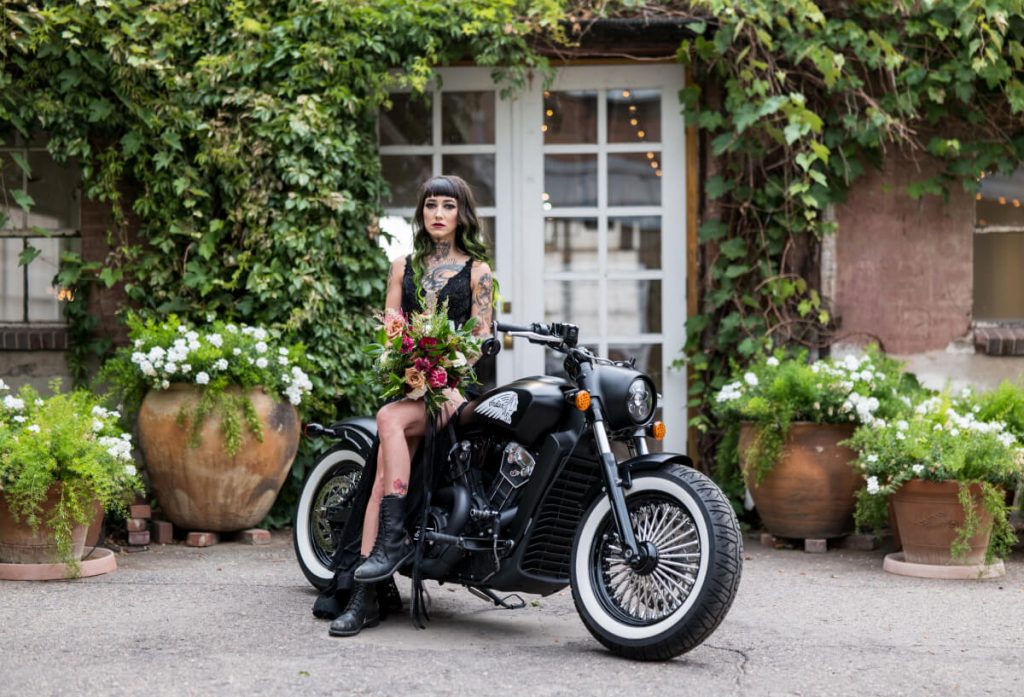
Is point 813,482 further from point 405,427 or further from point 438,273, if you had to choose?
point 405,427

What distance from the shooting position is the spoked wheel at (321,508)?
18.1 feet

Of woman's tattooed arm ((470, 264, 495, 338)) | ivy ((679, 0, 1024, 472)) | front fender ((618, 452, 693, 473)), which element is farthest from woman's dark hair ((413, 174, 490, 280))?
ivy ((679, 0, 1024, 472))

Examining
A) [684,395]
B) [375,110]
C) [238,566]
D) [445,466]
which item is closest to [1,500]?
[238,566]

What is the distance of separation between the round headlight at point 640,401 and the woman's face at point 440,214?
1.08m

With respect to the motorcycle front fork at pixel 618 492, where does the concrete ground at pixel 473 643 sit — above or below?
below

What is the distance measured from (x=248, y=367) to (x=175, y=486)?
2.51ft

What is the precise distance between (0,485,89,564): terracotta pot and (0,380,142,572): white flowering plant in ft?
0.08

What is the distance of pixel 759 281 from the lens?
800 cm

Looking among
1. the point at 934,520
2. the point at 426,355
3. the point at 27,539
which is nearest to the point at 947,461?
the point at 934,520

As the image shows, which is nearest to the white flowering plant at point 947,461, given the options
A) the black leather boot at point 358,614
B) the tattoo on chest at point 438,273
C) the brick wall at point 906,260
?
the brick wall at point 906,260

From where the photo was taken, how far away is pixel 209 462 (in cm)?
689

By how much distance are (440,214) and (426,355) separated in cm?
65

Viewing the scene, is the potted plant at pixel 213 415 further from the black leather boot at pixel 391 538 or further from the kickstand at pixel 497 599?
the black leather boot at pixel 391 538

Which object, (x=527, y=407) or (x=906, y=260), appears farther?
(x=906, y=260)
